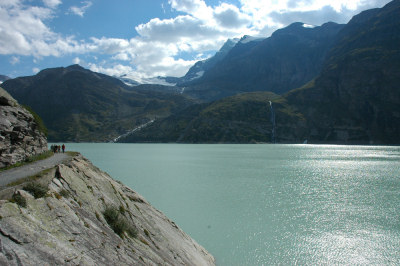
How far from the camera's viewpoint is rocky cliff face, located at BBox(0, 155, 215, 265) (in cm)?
856

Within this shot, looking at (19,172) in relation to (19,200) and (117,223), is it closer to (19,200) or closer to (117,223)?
(117,223)

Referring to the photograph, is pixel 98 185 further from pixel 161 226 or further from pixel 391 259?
pixel 391 259

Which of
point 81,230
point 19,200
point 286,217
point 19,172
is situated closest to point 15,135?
point 19,172

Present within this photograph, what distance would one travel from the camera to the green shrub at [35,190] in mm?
10891

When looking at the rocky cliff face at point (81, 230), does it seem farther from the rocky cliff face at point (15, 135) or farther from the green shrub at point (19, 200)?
the rocky cliff face at point (15, 135)

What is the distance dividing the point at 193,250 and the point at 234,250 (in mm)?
4349

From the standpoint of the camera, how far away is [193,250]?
61.8 feet

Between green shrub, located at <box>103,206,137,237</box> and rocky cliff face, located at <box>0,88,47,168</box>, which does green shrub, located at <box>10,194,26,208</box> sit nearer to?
green shrub, located at <box>103,206,137,237</box>

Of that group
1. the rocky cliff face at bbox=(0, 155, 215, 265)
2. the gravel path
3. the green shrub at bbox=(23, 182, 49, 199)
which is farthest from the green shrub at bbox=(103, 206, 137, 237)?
the gravel path

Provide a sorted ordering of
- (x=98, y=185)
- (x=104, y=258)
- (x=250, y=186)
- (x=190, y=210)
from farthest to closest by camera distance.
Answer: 1. (x=250, y=186)
2. (x=190, y=210)
3. (x=98, y=185)
4. (x=104, y=258)

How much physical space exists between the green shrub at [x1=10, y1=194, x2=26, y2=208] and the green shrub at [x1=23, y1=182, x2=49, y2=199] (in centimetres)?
88

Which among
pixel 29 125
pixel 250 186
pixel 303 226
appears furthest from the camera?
pixel 250 186

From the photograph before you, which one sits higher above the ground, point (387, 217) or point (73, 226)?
point (73, 226)

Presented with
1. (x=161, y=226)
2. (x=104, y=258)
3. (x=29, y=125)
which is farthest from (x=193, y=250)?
(x=29, y=125)
